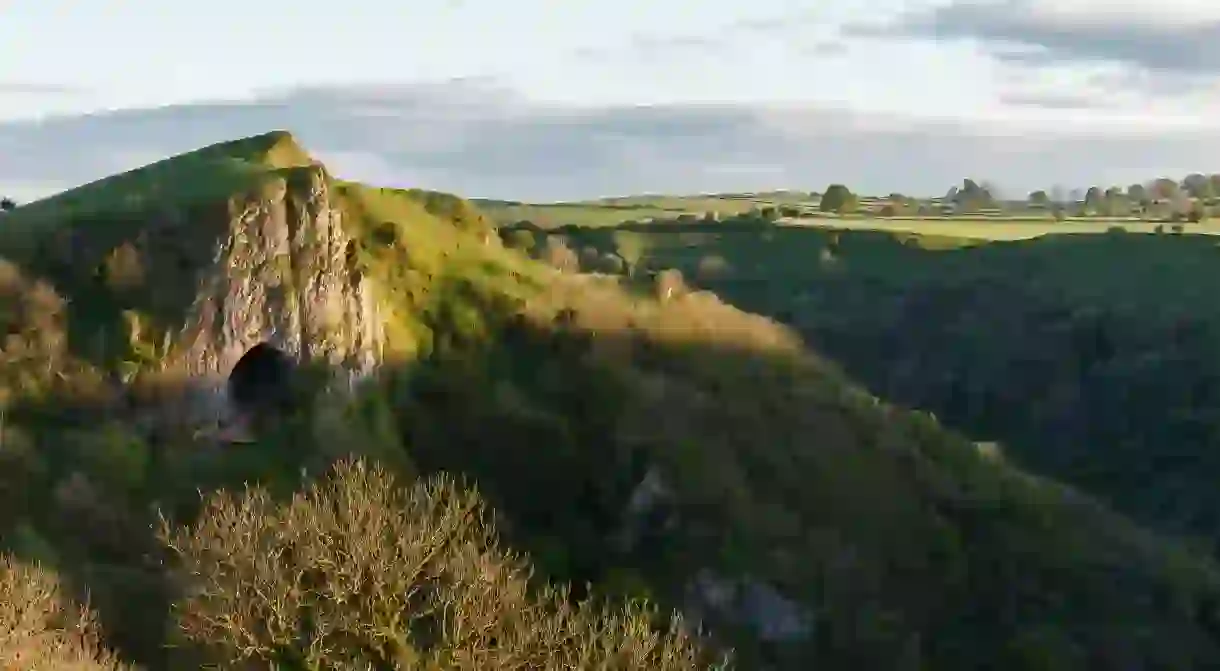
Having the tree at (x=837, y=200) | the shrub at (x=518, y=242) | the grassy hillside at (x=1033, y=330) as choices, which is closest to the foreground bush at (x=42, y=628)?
the shrub at (x=518, y=242)

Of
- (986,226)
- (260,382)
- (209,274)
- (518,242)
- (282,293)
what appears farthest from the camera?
(986,226)

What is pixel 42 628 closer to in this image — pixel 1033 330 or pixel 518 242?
pixel 518 242

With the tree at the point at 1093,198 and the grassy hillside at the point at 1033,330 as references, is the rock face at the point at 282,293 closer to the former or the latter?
the grassy hillside at the point at 1033,330

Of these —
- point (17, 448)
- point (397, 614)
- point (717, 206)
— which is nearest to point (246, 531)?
point (397, 614)

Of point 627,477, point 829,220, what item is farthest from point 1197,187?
point 627,477

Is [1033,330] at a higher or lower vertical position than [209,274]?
lower

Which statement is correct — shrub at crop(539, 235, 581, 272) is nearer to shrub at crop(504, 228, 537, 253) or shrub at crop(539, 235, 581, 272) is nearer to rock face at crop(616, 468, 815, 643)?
shrub at crop(504, 228, 537, 253)
